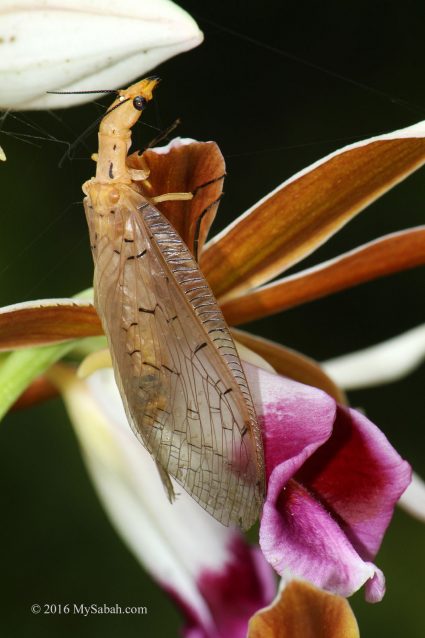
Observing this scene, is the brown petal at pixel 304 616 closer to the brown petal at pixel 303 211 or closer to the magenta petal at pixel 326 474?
the magenta petal at pixel 326 474

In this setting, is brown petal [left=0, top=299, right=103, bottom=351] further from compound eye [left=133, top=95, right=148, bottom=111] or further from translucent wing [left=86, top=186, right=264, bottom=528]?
compound eye [left=133, top=95, right=148, bottom=111]

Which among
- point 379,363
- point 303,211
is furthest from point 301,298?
point 379,363

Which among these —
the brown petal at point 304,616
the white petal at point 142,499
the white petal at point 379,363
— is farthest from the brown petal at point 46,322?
the white petal at point 379,363

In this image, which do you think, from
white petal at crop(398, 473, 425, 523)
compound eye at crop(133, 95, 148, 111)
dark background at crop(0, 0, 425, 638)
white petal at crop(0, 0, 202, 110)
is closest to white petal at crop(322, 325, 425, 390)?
white petal at crop(398, 473, 425, 523)

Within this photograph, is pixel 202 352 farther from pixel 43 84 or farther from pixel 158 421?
pixel 43 84

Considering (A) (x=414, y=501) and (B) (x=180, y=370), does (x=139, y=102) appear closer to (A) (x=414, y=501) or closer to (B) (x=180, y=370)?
(B) (x=180, y=370)
